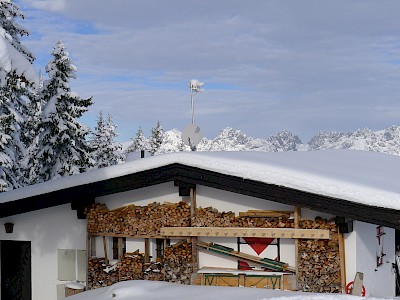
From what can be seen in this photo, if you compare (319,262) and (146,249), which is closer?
(319,262)

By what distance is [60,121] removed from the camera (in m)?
24.8

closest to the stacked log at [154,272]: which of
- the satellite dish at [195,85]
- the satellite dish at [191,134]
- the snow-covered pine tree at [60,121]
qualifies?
the satellite dish at [191,134]

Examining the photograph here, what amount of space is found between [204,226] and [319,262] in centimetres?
235

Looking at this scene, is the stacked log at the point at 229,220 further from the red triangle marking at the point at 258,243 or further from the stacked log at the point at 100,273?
the stacked log at the point at 100,273

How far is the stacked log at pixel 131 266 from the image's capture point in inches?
477

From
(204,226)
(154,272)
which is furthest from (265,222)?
(154,272)

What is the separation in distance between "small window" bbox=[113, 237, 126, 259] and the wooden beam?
122 cm

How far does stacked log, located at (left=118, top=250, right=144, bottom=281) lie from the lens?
12115mm

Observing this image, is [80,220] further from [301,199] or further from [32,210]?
[301,199]

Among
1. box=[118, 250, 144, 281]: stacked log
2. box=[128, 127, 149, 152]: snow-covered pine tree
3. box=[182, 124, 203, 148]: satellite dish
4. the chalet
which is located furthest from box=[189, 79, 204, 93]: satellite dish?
box=[128, 127, 149, 152]: snow-covered pine tree

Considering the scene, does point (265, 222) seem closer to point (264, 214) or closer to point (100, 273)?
point (264, 214)

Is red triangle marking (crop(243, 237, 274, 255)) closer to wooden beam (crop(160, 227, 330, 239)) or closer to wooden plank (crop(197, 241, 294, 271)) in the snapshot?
wooden plank (crop(197, 241, 294, 271))

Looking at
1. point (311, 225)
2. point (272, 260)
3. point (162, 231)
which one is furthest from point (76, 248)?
point (311, 225)

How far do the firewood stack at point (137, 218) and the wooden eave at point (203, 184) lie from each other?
0.41 metres
